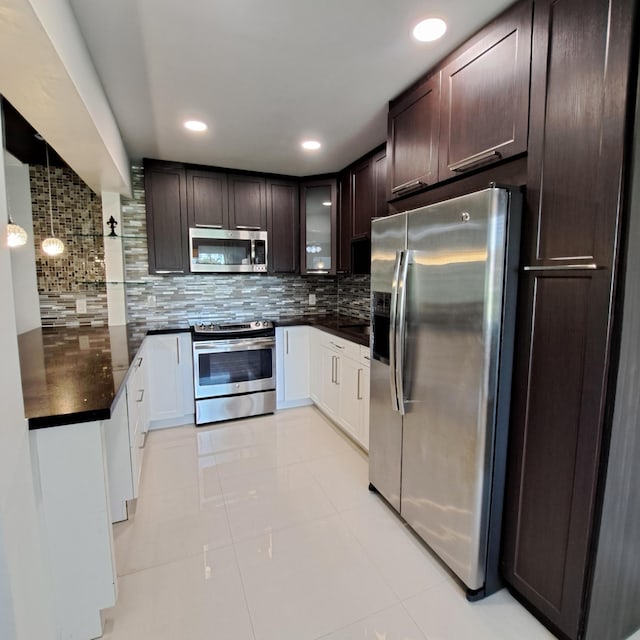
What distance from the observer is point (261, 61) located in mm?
1735

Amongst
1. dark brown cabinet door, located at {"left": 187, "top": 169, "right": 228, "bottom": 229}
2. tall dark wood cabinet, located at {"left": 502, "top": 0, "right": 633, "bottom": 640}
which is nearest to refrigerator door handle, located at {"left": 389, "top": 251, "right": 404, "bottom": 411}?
tall dark wood cabinet, located at {"left": 502, "top": 0, "right": 633, "bottom": 640}

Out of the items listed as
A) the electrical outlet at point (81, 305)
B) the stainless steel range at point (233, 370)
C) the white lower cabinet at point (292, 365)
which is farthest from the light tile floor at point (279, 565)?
the electrical outlet at point (81, 305)

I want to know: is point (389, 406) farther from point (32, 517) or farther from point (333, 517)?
point (32, 517)

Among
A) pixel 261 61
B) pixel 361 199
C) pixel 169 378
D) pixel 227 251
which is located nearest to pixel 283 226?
pixel 227 251

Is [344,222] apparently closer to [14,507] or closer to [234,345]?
[234,345]

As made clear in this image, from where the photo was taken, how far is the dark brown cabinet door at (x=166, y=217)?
3.18 meters

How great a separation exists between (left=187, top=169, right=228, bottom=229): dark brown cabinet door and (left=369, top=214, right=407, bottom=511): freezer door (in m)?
1.90

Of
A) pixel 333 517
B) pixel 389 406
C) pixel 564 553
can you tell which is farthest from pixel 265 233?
pixel 564 553

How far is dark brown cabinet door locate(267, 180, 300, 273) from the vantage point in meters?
3.60

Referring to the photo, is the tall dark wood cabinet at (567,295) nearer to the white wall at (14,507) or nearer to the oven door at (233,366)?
the white wall at (14,507)

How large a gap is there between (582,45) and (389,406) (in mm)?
1693

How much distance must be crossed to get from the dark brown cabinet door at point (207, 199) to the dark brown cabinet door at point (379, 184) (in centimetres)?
144

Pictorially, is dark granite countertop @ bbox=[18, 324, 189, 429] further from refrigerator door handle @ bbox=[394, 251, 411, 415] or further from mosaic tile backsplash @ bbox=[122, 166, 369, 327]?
refrigerator door handle @ bbox=[394, 251, 411, 415]

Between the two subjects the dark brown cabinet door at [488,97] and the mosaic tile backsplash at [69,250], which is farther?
the mosaic tile backsplash at [69,250]
